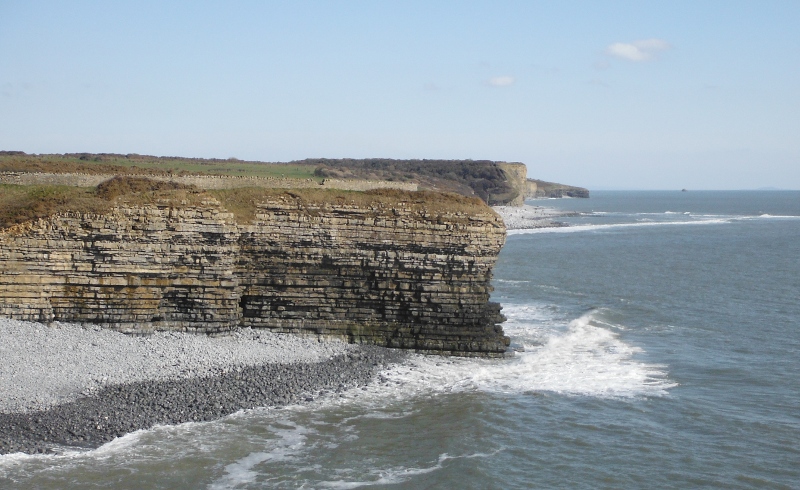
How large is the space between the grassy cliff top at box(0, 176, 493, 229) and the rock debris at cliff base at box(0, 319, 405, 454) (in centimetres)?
401

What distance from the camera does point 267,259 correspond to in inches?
1078

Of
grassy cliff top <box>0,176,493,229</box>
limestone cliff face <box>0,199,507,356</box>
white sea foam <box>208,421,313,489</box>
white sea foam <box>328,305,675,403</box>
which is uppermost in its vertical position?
grassy cliff top <box>0,176,493,229</box>

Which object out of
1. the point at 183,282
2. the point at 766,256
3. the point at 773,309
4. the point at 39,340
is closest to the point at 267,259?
the point at 183,282

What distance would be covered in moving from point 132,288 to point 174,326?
6.38 feet

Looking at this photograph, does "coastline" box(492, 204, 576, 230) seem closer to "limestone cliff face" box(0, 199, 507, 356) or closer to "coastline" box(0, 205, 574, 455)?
"limestone cliff face" box(0, 199, 507, 356)

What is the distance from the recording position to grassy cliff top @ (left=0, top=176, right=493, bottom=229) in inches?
999

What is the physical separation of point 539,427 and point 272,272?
36.3 ft

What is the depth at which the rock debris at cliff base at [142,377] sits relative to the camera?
19.8 m

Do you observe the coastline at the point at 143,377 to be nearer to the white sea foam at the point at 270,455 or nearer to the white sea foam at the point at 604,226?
the white sea foam at the point at 270,455

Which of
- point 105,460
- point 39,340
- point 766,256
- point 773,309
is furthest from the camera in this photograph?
point 766,256

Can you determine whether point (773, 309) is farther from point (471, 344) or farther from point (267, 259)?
point (267, 259)

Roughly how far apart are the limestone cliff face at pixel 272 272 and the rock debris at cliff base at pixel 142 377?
0.81 meters

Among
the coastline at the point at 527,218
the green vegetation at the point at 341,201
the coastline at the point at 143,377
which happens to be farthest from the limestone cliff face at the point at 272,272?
the coastline at the point at 527,218

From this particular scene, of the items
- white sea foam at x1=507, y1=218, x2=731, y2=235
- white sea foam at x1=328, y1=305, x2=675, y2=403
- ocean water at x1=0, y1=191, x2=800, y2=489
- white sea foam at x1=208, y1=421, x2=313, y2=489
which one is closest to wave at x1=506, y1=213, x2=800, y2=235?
white sea foam at x1=507, y1=218, x2=731, y2=235
